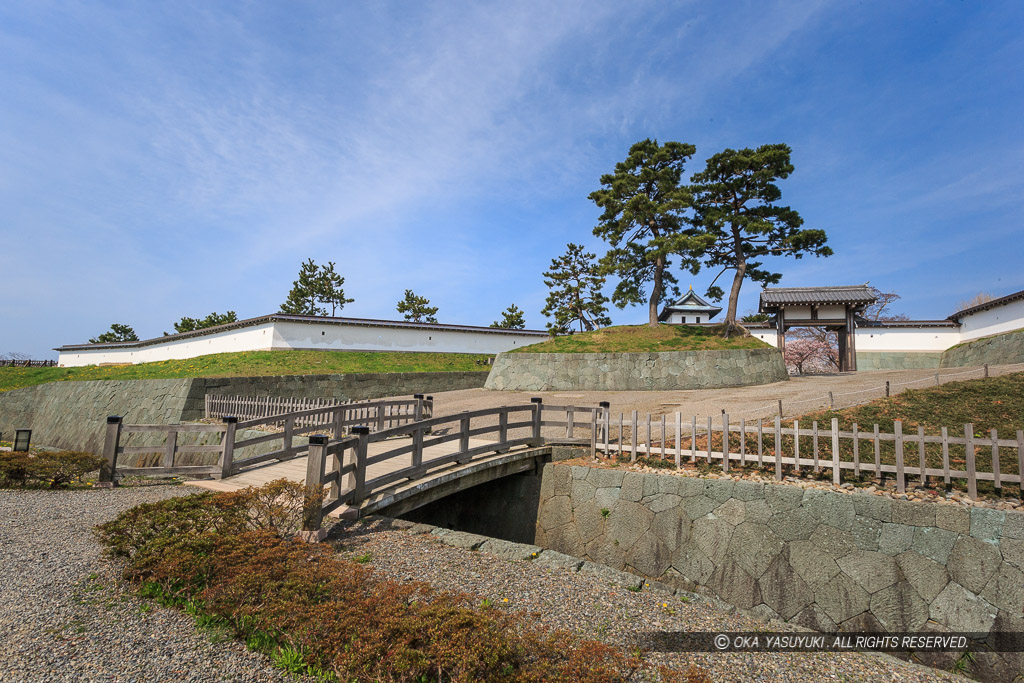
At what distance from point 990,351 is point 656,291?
53.8ft

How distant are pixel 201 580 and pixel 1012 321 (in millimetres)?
34972

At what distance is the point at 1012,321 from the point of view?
944 inches

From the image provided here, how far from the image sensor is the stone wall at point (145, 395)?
1986 centimetres

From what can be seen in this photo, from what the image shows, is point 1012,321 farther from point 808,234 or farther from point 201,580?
point 201,580

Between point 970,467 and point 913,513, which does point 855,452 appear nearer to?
point 913,513

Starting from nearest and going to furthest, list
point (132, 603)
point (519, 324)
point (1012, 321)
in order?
1. point (132, 603)
2. point (1012, 321)
3. point (519, 324)

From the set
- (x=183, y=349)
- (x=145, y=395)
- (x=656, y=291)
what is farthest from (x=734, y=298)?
(x=183, y=349)

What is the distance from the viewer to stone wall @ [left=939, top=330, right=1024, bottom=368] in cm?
2116

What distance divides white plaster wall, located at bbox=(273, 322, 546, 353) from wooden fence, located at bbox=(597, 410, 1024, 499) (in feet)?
80.4

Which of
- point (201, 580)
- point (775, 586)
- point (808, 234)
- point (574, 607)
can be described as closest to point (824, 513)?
point (775, 586)

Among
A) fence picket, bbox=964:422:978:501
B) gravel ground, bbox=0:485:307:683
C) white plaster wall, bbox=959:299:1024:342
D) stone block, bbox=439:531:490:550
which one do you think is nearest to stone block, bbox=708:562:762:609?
fence picket, bbox=964:422:978:501

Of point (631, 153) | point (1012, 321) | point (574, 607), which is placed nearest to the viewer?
point (574, 607)

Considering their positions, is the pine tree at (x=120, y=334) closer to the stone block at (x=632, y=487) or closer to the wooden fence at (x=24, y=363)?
the wooden fence at (x=24, y=363)

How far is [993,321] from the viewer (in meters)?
26.1
